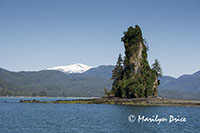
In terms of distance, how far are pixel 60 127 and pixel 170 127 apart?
72.1 ft

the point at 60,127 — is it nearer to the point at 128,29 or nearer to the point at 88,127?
the point at 88,127

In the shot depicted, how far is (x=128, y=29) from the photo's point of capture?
550 ft

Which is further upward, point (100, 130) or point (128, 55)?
point (128, 55)

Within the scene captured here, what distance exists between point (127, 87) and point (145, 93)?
1037 centimetres

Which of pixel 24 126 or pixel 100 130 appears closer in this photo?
pixel 100 130

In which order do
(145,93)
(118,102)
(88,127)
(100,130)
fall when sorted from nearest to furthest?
(100,130) < (88,127) < (118,102) < (145,93)

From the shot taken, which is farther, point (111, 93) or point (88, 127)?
point (111, 93)

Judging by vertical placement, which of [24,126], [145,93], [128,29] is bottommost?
[24,126]

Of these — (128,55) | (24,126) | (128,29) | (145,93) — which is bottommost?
(24,126)

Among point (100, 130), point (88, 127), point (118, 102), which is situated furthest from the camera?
point (118, 102)

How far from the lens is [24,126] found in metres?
65.6

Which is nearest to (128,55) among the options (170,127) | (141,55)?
(141,55)

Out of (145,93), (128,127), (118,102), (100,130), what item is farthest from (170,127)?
(145,93)

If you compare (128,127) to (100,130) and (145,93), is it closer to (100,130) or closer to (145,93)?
(100,130)
